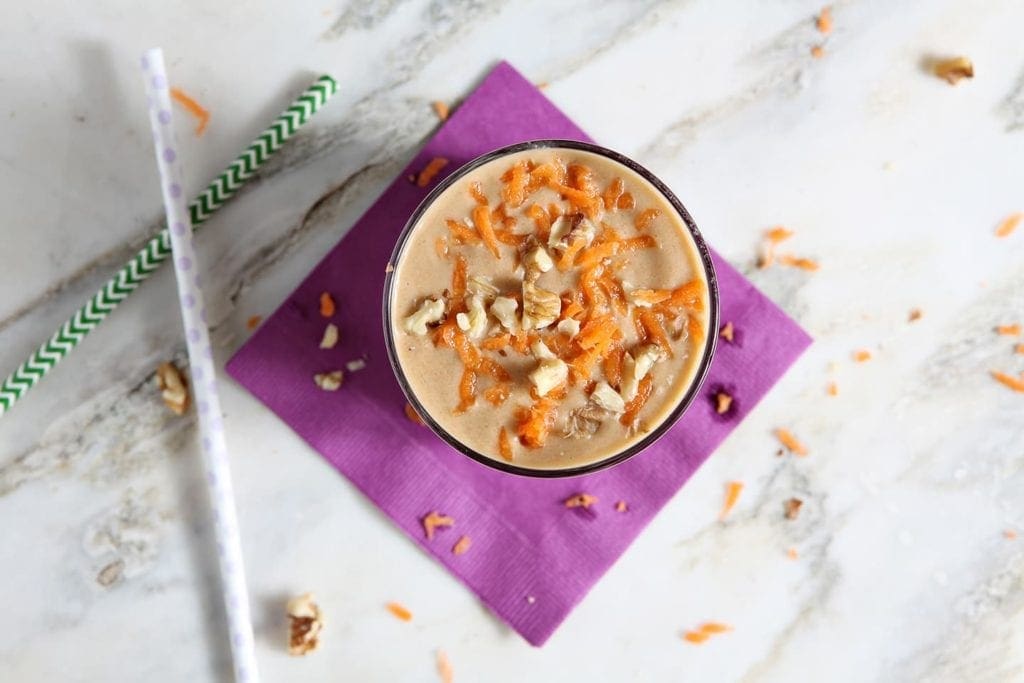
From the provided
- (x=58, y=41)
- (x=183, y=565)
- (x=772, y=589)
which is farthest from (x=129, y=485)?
(x=772, y=589)

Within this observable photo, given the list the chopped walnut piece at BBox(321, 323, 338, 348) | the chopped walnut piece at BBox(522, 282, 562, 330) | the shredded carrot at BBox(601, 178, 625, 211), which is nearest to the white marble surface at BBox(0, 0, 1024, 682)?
the chopped walnut piece at BBox(321, 323, 338, 348)

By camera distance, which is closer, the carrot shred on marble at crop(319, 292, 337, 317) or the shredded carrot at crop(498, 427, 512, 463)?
the shredded carrot at crop(498, 427, 512, 463)

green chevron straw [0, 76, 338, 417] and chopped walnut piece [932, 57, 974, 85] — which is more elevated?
green chevron straw [0, 76, 338, 417]

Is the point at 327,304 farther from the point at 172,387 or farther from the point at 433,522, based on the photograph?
Result: the point at 433,522

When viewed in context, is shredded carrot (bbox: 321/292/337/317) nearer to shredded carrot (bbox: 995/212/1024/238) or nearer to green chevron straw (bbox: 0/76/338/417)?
green chevron straw (bbox: 0/76/338/417)

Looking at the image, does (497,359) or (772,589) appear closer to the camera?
(497,359)

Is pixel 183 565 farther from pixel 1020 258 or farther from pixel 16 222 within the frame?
pixel 1020 258

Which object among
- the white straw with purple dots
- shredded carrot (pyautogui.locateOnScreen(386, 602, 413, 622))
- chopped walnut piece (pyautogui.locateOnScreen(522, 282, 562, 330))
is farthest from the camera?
shredded carrot (pyautogui.locateOnScreen(386, 602, 413, 622))
